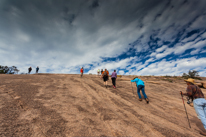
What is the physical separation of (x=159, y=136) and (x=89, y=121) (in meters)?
2.69

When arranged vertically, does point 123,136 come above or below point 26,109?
below

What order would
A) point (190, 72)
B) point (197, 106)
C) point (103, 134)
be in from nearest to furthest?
Result: point (103, 134), point (197, 106), point (190, 72)

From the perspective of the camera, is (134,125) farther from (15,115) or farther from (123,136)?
(15,115)

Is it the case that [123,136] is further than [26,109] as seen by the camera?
No

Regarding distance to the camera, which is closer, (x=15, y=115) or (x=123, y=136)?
(x=123, y=136)

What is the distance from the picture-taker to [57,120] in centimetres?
328

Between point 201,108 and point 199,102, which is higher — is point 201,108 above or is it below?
below

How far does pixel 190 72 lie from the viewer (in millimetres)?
27703

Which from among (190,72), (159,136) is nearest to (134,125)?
(159,136)

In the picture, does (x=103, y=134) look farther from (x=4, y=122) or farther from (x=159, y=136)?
(x=4, y=122)

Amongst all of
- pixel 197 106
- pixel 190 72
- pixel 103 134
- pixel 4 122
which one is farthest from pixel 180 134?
pixel 190 72

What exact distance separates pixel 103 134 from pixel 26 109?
3.42 metres

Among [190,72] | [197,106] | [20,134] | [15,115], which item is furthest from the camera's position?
[190,72]

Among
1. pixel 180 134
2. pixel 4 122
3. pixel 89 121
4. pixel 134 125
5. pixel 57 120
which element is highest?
pixel 4 122
